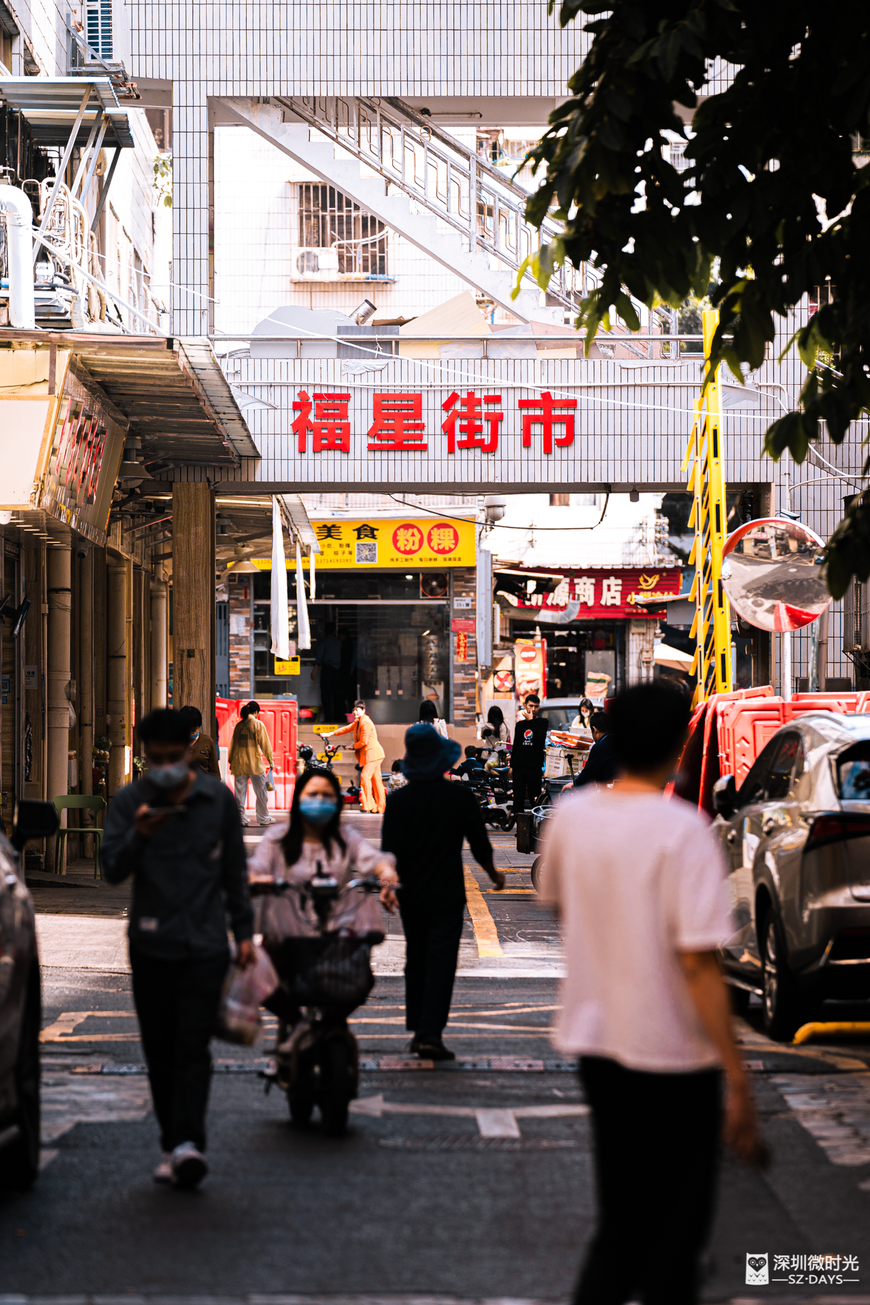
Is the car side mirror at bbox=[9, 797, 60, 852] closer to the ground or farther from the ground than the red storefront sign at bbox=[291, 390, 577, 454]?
closer to the ground

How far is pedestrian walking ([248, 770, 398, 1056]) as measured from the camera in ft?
23.5

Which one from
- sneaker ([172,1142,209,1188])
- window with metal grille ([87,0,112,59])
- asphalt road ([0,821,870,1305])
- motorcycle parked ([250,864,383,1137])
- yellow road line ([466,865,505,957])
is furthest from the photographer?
window with metal grille ([87,0,112,59])

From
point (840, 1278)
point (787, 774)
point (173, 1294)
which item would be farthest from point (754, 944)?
point (173, 1294)

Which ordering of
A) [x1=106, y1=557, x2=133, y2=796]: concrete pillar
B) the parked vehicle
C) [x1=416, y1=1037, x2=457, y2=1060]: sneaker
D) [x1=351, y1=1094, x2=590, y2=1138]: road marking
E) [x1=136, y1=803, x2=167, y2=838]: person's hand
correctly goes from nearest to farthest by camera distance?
the parked vehicle → [x1=136, y1=803, x2=167, y2=838]: person's hand → [x1=351, y1=1094, x2=590, y2=1138]: road marking → [x1=416, y1=1037, x2=457, y2=1060]: sneaker → [x1=106, y1=557, x2=133, y2=796]: concrete pillar

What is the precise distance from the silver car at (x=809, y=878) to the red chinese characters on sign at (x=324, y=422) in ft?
36.2

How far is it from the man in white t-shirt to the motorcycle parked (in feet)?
9.11

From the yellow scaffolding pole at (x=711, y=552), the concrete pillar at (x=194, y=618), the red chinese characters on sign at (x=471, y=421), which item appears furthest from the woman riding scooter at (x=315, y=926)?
the red chinese characters on sign at (x=471, y=421)

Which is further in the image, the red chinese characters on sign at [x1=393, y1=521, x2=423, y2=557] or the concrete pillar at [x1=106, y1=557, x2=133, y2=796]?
the red chinese characters on sign at [x1=393, y1=521, x2=423, y2=557]

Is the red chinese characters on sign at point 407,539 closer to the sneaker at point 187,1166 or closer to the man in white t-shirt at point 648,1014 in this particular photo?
the sneaker at point 187,1166

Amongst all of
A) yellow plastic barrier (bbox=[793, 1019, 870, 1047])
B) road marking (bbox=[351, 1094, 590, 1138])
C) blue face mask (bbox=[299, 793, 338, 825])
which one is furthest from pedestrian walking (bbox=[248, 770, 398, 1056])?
yellow plastic barrier (bbox=[793, 1019, 870, 1047])

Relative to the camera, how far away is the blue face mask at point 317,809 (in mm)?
7168

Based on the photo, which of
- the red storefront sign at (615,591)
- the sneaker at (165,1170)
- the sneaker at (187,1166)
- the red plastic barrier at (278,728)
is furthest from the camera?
the red storefront sign at (615,591)

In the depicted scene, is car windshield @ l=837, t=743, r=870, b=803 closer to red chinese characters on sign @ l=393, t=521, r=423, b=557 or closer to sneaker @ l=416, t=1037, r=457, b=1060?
sneaker @ l=416, t=1037, r=457, b=1060

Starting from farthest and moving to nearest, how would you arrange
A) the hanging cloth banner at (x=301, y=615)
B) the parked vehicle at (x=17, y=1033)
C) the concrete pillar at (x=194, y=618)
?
the hanging cloth banner at (x=301, y=615) < the concrete pillar at (x=194, y=618) < the parked vehicle at (x=17, y=1033)
